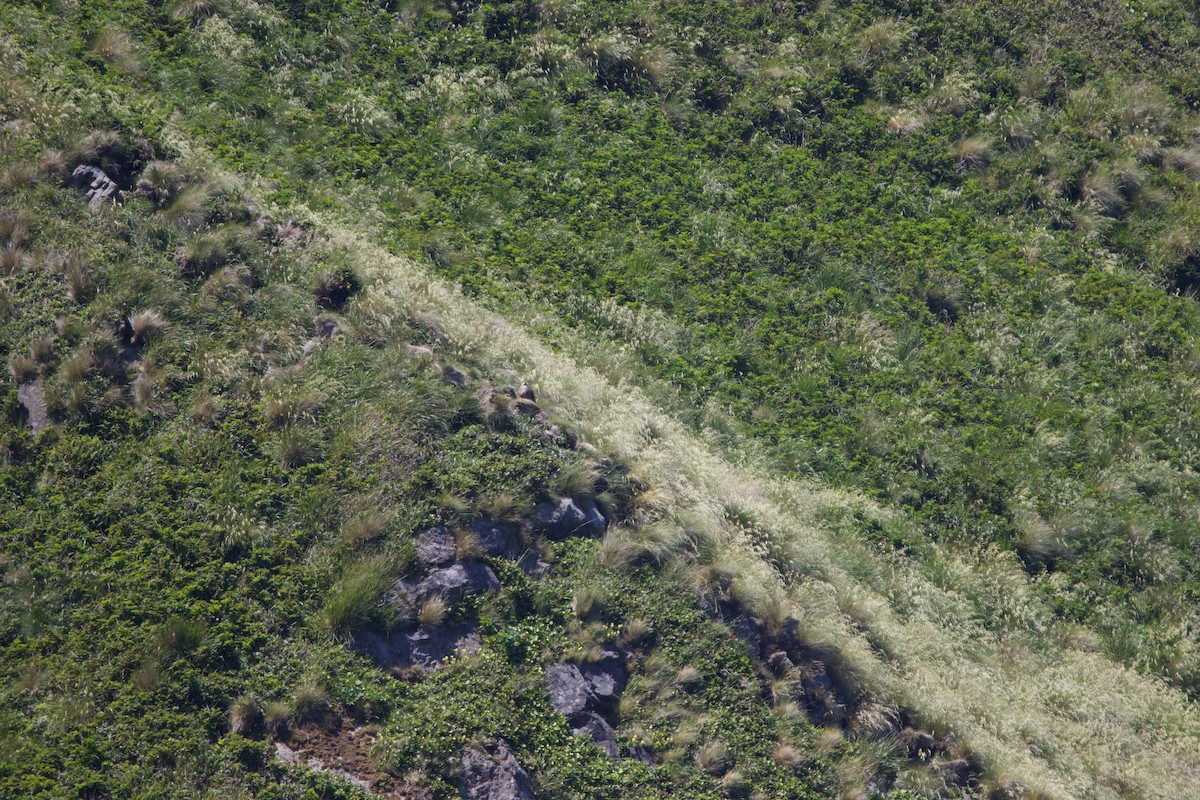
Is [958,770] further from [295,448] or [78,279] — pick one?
[78,279]

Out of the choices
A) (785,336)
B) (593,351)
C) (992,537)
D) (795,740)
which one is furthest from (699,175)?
(795,740)

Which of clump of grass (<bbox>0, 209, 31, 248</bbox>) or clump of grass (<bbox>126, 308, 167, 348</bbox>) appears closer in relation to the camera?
clump of grass (<bbox>126, 308, 167, 348</bbox>)

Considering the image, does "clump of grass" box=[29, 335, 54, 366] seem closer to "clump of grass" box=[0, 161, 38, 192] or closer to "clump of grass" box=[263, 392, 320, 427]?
"clump of grass" box=[263, 392, 320, 427]

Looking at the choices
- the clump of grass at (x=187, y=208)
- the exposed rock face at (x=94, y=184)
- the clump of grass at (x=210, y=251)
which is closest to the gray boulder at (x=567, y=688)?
the clump of grass at (x=210, y=251)

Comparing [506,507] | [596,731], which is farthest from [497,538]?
[596,731]

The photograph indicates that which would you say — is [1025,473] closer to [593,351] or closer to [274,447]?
[593,351]

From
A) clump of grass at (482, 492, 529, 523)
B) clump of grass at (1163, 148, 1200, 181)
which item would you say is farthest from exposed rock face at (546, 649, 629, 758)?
clump of grass at (1163, 148, 1200, 181)
